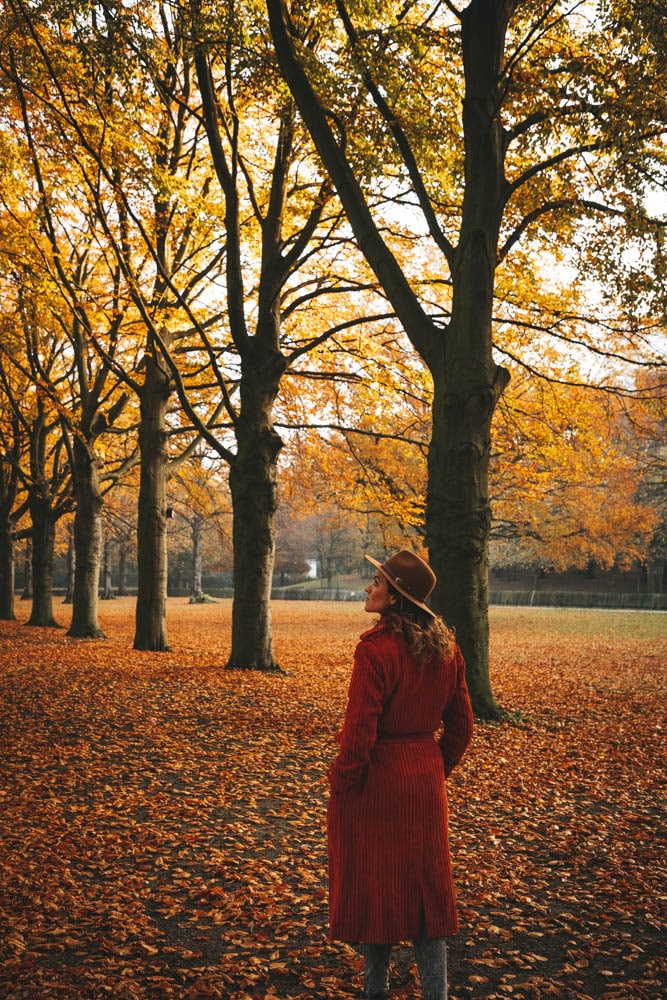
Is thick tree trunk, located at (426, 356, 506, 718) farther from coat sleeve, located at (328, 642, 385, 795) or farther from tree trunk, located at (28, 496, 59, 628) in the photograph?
tree trunk, located at (28, 496, 59, 628)

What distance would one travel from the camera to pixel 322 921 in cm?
419

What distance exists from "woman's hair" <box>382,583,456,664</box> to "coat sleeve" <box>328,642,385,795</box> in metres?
0.16

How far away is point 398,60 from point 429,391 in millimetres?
6769

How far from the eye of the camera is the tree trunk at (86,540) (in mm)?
18656

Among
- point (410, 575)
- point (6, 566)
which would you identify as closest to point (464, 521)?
point (410, 575)

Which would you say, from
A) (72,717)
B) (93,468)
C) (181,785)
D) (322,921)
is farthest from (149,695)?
(93,468)

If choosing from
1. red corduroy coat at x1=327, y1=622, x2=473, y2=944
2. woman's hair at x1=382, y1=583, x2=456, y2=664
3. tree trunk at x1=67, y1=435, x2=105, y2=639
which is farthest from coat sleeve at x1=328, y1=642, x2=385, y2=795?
tree trunk at x1=67, y1=435, x2=105, y2=639

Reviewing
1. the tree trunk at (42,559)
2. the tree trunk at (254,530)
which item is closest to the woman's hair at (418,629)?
the tree trunk at (254,530)

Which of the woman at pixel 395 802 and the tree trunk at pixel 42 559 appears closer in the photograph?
the woman at pixel 395 802

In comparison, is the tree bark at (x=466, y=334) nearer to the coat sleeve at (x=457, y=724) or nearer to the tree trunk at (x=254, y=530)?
the tree trunk at (x=254, y=530)

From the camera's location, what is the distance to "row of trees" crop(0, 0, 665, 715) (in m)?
9.07

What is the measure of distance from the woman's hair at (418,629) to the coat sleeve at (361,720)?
0.16 m

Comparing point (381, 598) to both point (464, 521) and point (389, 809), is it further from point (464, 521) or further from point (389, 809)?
point (464, 521)

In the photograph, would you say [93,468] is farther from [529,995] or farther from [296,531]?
[296,531]
